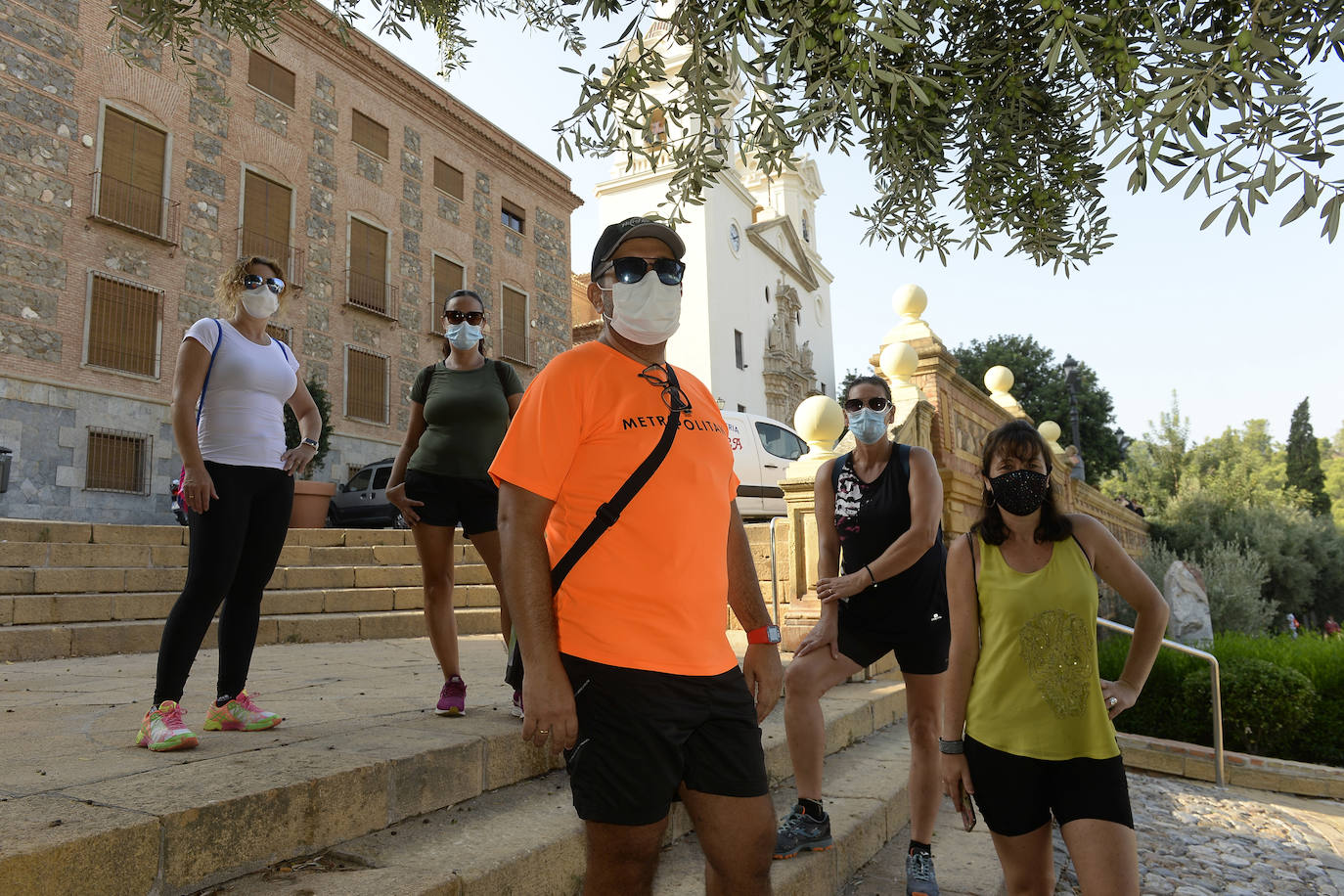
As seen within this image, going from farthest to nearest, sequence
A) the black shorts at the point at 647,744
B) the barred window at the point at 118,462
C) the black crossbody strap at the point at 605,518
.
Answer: the barred window at the point at 118,462, the black crossbody strap at the point at 605,518, the black shorts at the point at 647,744

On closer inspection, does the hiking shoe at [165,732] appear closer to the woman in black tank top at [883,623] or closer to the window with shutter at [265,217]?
the woman in black tank top at [883,623]

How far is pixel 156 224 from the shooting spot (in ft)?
53.0

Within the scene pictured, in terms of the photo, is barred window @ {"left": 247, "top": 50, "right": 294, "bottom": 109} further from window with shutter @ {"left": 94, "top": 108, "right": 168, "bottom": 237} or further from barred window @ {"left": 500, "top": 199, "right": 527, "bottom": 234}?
barred window @ {"left": 500, "top": 199, "right": 527, "bottom": 234}

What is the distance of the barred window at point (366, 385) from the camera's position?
20.0m

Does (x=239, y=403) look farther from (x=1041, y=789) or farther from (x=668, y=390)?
(x=1041, y=789)

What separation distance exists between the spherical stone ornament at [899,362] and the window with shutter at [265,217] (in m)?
15.7

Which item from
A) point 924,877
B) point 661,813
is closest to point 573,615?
point 661,813

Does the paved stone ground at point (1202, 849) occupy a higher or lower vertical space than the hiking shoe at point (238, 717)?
lower

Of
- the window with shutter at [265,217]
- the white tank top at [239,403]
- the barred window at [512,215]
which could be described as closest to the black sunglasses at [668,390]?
the white tank top at [239,403]

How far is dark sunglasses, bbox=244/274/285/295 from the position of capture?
3.22 m

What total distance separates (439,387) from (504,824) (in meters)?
1.81

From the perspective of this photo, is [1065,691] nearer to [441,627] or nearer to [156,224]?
[441,627]

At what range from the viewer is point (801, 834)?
3.10 meters

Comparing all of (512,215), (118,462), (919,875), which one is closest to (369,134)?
(512,215)
